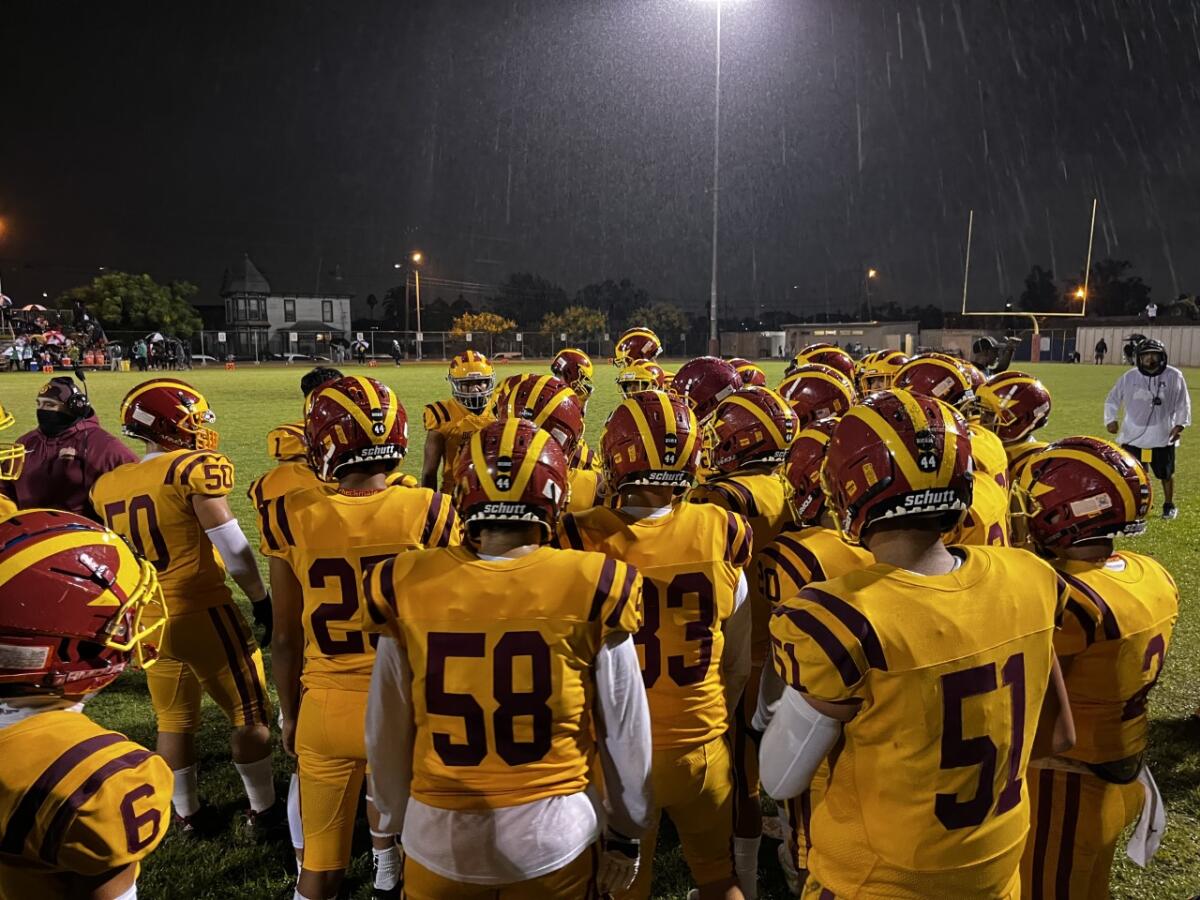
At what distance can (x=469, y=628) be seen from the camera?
2.05 metres

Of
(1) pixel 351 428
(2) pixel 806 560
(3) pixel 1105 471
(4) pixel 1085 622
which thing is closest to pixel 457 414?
(1) pixel 351 428

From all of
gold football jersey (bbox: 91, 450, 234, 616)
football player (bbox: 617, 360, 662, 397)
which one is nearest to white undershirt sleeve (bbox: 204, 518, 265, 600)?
gold football jersey (bbox: 91, 450, 234, 616)

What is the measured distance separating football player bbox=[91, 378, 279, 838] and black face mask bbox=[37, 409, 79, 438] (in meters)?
1.32

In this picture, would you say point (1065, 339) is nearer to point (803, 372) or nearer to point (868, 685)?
point (803, 372)

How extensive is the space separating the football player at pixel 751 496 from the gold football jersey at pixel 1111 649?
4.12 feet

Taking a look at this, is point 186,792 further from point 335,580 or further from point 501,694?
point 501,694

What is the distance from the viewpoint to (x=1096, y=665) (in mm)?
2463

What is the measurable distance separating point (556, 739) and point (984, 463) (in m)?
2.98

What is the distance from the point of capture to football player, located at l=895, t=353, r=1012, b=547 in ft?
11.1

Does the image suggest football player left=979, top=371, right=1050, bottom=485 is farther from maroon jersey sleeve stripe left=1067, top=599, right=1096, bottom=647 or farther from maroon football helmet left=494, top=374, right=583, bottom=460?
maroon jersey sleeve stripe left=1067, top=599, right=1096, bottom=647

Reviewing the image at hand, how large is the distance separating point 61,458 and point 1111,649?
5.67 metres

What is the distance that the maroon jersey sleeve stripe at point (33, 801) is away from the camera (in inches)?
57.5

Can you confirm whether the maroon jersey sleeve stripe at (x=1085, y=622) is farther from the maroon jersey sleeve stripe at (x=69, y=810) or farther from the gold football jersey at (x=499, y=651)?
the maroon jersey sleeve stripe at (x=69, y=810)

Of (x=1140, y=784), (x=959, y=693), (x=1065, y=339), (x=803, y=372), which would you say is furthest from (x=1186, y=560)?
(x=1065, y=339)
